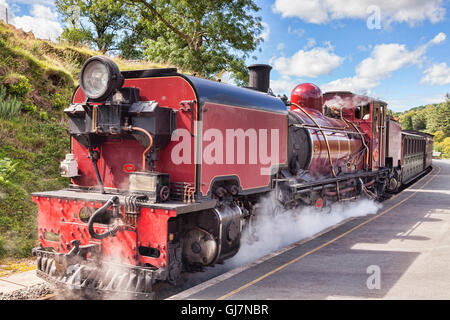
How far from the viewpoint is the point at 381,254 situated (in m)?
6.83

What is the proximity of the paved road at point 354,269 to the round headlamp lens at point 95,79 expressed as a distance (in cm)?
270

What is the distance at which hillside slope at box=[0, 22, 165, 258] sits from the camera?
269 inches

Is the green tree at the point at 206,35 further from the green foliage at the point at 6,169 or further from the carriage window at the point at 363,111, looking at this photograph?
the green foliage at the point at 6,169

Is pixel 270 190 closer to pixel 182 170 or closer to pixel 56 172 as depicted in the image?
pixel 182 170

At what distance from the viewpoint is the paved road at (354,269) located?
4953 mm

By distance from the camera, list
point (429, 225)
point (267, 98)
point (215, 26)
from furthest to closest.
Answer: point (215, 26) < point (429, 225) < point (267, 98)

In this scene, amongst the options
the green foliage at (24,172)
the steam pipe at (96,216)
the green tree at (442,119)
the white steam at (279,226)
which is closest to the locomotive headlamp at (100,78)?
the steam pipe at (96,216)

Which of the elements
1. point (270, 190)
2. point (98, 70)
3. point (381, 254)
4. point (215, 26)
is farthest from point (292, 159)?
point (215, 26)

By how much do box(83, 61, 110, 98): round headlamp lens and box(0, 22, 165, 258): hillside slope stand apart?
309 centimetres

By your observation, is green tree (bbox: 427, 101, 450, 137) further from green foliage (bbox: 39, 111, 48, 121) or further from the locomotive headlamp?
the locomotive headlamp

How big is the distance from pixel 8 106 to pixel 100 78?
5.14 m

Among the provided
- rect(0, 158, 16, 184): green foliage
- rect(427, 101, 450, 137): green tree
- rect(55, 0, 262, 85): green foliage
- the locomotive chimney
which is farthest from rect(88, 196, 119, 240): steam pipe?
rect(427, 101, 450, 137): green tree
